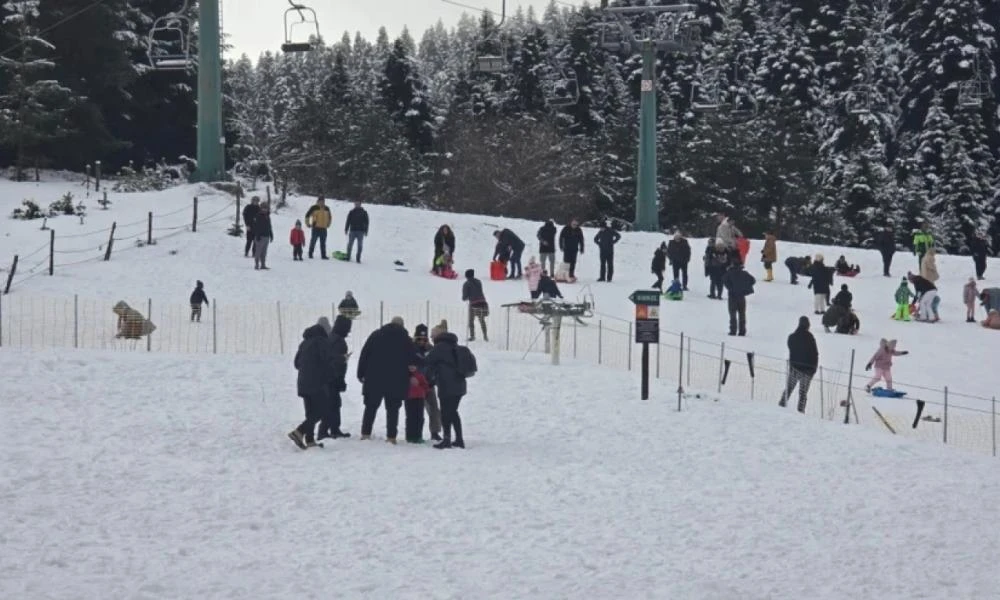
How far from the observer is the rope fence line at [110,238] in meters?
29.4

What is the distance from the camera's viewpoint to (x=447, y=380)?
16.7 metres

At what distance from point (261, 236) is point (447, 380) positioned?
15939 millimetres

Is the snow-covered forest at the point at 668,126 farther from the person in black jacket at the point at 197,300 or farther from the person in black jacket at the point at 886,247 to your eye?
the person in black jacket at the point at 197,300

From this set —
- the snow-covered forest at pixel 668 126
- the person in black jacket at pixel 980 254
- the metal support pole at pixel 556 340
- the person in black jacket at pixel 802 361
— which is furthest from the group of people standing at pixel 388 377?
the snow-covered forest at pixel 668 126

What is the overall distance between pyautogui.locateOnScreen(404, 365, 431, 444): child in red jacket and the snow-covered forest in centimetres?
3473

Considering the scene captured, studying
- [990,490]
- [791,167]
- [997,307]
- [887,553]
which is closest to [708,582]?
[887,553]

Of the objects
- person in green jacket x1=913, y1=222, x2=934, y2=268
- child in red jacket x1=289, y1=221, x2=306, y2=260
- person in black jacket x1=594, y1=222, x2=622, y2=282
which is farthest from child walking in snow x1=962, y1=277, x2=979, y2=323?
child in red jacket x1=289, y1=221, x2=306, y2=260

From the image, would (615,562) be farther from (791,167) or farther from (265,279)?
(791,167)

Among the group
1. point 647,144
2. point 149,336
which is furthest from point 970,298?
point 149,336

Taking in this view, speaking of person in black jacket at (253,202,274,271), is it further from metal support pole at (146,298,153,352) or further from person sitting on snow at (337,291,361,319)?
person sitting on snow at (337,291,361,319)

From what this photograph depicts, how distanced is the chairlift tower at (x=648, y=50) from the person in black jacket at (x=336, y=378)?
29.4m

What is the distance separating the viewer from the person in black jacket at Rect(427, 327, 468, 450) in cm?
1667

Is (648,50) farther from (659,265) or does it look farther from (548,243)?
(659,265)

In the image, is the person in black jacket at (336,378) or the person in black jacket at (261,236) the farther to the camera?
the person in black jacket at (261,236)
